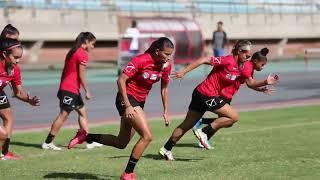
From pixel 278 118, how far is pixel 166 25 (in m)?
21.4

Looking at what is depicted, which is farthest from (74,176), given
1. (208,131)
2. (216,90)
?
(208,131)

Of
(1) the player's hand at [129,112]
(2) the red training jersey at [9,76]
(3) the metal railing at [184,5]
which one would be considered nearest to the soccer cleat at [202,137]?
(2) the red training jersey at [9,76]

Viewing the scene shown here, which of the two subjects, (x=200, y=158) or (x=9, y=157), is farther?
(x=9, y=157)

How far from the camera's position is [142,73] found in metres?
8.70

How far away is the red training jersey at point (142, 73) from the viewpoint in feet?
28.2

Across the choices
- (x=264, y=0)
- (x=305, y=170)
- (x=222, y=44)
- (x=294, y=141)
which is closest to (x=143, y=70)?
(x=305, y=170)

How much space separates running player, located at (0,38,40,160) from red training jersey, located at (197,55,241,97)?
99.9 inches

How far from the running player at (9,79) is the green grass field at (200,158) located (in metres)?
0.56

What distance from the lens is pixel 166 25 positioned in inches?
1452

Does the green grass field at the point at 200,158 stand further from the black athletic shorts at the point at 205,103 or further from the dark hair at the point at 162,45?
the dark hair at the point at 162,45

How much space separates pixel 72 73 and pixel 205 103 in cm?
265

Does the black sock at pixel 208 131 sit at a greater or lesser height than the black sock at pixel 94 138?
lesser

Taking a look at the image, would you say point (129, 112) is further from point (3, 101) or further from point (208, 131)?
point (208, 131)

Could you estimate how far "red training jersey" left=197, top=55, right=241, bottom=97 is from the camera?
421 inches
